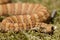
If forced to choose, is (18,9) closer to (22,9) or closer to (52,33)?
(22,9)

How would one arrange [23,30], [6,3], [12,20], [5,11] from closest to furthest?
1. [23,30]
2. [12,20]
3. [5,11]
4. [6,3]

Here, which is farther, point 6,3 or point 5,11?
point 6,3

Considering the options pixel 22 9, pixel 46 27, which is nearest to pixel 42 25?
pixel 46 27

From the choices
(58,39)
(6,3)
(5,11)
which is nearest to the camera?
(58,39)

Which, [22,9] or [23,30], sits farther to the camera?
[22,9]

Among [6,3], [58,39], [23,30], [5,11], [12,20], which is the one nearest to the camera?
[58,39]

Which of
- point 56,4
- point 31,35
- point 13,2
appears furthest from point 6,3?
point 31,35

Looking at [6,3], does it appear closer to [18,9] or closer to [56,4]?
[18,9]

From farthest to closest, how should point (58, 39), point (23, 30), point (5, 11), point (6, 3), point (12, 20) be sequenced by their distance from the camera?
1. point (6, 3)
2. point (5, 11)
3. point (12, 20)
4. point (23, 30)
5. point (58, 39)
